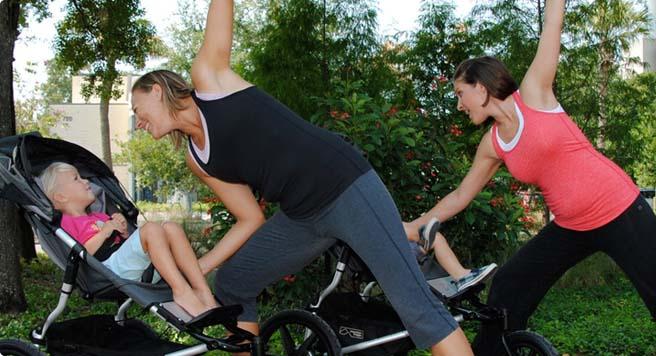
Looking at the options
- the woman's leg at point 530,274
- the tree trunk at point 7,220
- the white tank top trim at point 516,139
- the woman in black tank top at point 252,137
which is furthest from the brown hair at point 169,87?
the tree trunk at point 7,220

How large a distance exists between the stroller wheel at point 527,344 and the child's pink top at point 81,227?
6.92ft

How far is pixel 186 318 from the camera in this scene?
3271 mm

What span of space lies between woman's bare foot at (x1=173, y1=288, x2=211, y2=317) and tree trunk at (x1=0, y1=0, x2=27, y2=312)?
13.2 feet

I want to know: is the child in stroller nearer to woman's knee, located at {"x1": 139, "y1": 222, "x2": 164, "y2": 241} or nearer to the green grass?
woman's knee, located at {"x1": 139, "y1": 222, "x2": 164, "y2": 241}

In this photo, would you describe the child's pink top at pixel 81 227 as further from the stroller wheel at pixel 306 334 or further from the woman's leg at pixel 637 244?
the woman's leg at pixel 637 244

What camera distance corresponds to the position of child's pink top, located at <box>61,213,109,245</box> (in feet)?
12.6

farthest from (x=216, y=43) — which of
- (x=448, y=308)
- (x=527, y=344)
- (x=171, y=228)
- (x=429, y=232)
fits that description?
(x=527, y=344)

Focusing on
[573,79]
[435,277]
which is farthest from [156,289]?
[573,79]

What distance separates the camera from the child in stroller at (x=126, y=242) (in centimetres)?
338

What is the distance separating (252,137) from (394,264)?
29.0 inches

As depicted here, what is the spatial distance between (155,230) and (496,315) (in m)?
1.62

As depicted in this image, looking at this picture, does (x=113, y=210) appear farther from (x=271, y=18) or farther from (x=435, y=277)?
(x=271, y=18)

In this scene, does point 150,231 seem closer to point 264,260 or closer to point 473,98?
point 264,260

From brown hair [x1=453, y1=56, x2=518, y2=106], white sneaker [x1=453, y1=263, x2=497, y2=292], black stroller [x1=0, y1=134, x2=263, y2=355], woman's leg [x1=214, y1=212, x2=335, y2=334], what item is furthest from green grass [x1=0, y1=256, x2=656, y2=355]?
brown hair [x1=453, y1=56, x2=518, y2=106]
